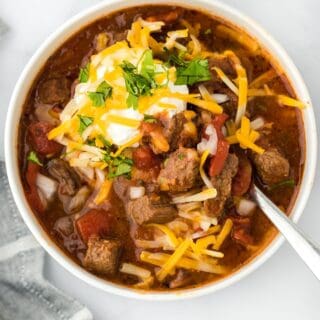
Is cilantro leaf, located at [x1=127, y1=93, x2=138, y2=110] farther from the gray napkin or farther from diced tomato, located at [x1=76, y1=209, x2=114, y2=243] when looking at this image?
the gray napkin

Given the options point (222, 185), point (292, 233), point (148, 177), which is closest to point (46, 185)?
point (148, 177)

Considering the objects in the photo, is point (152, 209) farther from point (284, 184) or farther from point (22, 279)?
point (22, 279)

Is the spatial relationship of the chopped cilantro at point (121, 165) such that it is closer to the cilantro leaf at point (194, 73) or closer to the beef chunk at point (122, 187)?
the beef chunk at point (122, 187)

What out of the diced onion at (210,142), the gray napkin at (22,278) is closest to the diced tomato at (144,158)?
the diced onion at (210,142)

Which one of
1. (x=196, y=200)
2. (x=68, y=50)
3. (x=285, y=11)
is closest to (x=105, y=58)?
(x=68, y=50)

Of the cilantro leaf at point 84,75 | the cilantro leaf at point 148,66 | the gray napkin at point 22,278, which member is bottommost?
the gray napkin at point 22,278

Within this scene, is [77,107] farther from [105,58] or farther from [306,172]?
[306,172]

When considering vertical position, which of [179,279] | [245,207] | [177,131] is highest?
[177,131]
